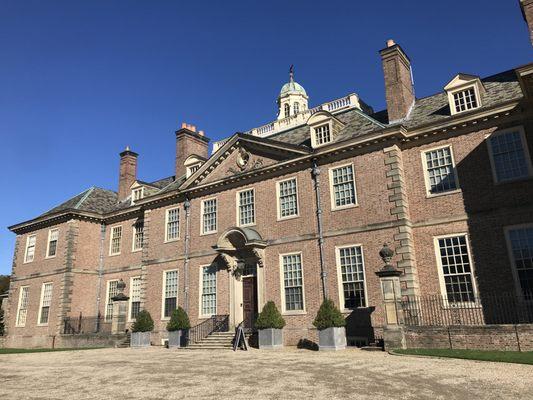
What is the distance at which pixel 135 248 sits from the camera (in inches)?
1124

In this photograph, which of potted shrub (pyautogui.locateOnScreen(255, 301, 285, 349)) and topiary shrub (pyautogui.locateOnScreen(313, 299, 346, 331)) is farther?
potted shrub (pyautogui.locateOnScreen(255, 301, 285, 349))

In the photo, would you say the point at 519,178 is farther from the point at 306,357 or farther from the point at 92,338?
the point at 92,338

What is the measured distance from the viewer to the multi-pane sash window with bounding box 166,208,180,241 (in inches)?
992

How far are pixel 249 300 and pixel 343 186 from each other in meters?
7.40

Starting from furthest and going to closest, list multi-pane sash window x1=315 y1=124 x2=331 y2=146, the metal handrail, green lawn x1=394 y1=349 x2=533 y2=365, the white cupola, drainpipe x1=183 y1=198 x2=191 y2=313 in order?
the white cupola
drainpipe x1=183 y1=198 x2=191 y2=313
the metal handrail
multi-pane sash window x1=315 y1=124 x2=331 y2=146
green lawn x1=394 y1=349 x2=533 y2=365

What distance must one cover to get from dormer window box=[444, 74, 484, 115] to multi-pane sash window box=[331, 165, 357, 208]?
4.96m

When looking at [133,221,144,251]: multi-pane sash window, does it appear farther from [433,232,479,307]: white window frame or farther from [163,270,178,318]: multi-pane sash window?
[433,232,479,307]: white window frame

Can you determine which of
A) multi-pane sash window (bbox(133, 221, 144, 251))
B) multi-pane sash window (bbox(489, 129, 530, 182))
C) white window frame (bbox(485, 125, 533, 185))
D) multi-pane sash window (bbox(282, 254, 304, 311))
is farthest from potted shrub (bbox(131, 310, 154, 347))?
multi-pane sash window (bbox(489, 129, 530, 182))

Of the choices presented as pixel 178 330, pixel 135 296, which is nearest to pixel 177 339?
pixel 178 330

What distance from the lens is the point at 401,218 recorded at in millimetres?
17219

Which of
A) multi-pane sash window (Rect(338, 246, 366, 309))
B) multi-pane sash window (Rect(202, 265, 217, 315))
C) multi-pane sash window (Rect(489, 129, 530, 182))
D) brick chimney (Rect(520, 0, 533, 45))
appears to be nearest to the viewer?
multi-pane sash window (Rect(489, 129, 530, 182))

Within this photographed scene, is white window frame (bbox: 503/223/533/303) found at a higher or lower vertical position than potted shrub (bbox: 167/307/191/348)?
higher

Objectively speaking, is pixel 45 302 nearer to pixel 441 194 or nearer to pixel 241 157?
pixel 241 157

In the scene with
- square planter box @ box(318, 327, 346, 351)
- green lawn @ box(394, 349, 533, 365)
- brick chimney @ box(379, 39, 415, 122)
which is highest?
brick chimney @ box(379, 39, 415, 122)
